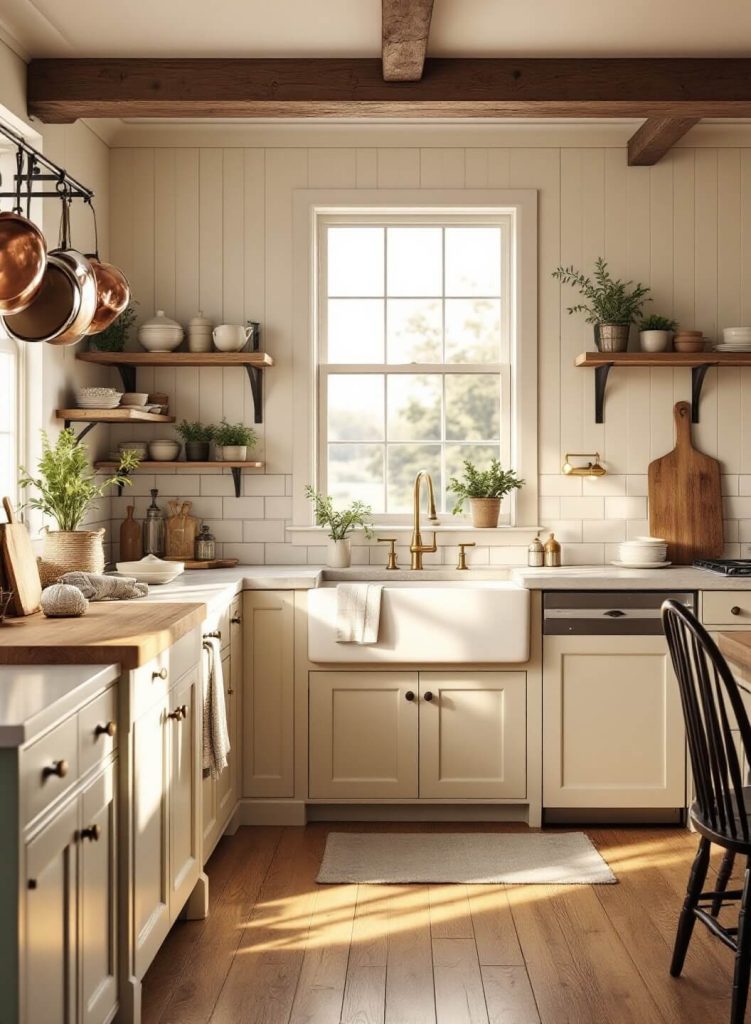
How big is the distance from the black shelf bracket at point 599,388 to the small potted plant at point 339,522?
1116mm

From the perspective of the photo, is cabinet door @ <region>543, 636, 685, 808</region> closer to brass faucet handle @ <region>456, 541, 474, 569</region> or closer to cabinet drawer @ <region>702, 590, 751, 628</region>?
cabinet drawer @ <region>702, 590, 751, 628</region>

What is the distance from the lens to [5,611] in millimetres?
2814

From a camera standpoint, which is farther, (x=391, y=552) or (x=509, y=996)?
(x=391, y=552)

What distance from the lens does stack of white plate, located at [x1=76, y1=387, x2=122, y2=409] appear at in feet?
13.6

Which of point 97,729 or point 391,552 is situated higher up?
point 391,552

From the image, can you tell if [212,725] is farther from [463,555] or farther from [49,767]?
[463,555]

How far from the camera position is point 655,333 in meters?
4.55

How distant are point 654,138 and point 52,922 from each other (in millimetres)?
3766

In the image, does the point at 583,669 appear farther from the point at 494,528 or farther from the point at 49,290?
the point at 49,290

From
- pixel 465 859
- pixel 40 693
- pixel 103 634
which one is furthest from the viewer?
pixel 465 859

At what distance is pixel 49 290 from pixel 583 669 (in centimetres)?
245

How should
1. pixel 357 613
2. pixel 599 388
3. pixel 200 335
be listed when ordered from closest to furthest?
pixel 357 613 → pixel 200 335 → pixel 599 388

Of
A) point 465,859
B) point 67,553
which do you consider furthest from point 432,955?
point 67,553

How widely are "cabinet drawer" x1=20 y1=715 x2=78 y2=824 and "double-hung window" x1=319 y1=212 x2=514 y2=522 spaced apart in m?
2.87
